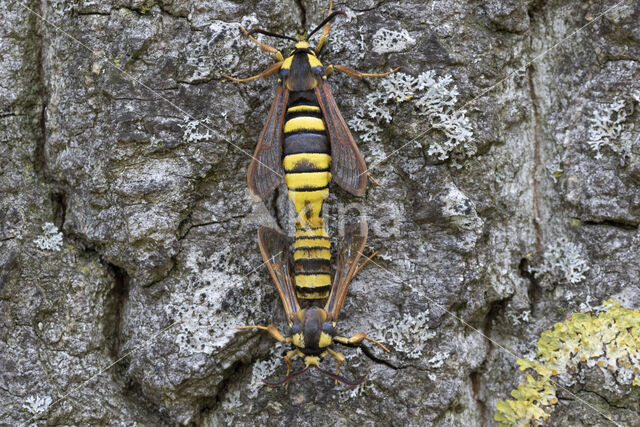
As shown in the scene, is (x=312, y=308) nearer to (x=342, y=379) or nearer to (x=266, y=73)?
(x=342, y=379)

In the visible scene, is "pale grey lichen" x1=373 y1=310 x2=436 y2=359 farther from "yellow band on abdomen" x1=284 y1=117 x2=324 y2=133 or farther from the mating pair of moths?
"yellow band on abdomen" x1=284 y1=117 x2=324 y2=133

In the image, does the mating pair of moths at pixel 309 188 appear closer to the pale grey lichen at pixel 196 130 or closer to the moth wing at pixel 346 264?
the moth wing at pixel 346 264

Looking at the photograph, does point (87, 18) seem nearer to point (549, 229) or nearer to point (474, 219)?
point (474, 219)

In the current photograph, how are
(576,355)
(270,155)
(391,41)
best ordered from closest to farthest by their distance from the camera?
(576,355) < (391,41) < (270,155)

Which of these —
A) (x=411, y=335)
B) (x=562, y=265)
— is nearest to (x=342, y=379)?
(x=411, y=335)

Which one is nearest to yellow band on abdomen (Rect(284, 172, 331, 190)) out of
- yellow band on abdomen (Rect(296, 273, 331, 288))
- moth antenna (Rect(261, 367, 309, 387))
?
yellow band on abdomen (Rect(296, 273, 331, 288))

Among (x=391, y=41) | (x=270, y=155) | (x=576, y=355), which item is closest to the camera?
(x=576, y=355)

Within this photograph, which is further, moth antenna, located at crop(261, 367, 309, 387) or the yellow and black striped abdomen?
the yellow and black striped abdomen
